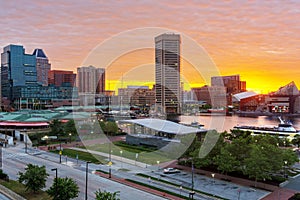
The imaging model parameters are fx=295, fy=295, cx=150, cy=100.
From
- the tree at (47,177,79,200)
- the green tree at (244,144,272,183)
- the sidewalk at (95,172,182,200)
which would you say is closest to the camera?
the tree at (47,177,79,200)

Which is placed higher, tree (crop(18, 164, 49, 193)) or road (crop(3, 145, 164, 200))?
tree (crop(18, 164, 49, 193))

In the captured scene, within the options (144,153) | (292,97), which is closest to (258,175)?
(144,153)

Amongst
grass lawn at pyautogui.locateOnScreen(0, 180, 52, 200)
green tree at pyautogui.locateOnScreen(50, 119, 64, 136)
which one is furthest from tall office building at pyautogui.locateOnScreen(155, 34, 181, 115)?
grass lawn at pyautogui.locateOnScreen(0, 180, 52, 200)

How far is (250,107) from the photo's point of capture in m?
104

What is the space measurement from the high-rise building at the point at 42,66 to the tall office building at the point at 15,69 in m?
23.9

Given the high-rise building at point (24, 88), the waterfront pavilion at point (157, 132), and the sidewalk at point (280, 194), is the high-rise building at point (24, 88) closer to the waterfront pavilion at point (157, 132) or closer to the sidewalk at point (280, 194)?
the waterfront pavilion at point (157, 132)

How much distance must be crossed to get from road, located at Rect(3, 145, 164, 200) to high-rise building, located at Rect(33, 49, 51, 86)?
10730 centimetres

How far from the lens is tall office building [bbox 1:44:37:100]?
98.6 m

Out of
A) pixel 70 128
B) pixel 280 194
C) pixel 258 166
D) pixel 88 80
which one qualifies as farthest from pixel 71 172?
pixel 88 80

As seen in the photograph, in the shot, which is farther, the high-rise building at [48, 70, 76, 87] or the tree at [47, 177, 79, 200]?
the high-rise building at [48, 70, 76, 87]

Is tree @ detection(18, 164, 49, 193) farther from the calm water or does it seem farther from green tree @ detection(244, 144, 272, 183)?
the calm water

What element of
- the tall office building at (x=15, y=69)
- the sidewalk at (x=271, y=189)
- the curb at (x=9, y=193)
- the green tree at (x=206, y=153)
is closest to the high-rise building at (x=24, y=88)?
the tall office building at (x=15, y=69)

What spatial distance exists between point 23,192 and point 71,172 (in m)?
4.48

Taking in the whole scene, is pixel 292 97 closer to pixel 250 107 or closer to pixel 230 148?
pixel 250 107
